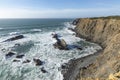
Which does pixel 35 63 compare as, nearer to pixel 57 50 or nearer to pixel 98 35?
pixel 57 50

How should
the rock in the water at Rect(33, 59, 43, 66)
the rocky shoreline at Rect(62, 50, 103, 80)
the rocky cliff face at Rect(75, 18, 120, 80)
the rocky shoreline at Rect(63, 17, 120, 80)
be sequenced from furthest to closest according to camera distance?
the rock in the water at Rect(33, 59, 43, 66), the rocky shoreline at Rect(62, 50, 103, 80), the rocky cliff face at Rect(75, 18, 120, 80), the rocky shoreline at Rect(63, 17, 120, 80)

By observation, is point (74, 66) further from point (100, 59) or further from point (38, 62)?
point (38, 62)

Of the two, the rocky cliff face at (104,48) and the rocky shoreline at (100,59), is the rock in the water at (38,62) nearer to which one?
the rocky shoreline at (100,59)

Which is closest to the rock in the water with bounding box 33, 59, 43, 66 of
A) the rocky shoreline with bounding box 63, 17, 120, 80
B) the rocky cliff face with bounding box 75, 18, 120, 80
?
the rocky shoreline with bounding box 63, 17, 120, 80

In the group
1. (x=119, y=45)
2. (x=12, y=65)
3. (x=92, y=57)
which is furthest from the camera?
(x=92, y=57)

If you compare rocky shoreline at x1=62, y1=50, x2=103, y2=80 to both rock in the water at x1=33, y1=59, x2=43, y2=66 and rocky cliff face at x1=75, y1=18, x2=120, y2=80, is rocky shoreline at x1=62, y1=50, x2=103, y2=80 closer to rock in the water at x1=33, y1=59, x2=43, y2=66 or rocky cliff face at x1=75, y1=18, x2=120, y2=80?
rocky cliff face at x1=75, y1=18, x2=120, y2=80

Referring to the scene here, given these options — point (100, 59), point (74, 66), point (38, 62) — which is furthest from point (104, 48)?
point (38, 62)

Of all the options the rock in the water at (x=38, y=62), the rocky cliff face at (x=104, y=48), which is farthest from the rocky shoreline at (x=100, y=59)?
the rock in the water at (x=38, y=62)

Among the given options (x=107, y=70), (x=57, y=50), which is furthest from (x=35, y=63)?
(x=107, y=70)
